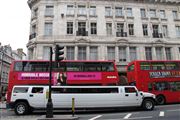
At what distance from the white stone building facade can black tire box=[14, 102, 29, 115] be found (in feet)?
44.7

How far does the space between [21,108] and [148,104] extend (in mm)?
9489

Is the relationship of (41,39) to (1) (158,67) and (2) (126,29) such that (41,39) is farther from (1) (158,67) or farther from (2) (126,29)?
(1) (158,67)

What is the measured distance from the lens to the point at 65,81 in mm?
16062

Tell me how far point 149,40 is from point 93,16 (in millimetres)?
9348

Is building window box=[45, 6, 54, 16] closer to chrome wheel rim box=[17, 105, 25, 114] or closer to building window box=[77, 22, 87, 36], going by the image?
building window box=[77, 22, 87, 36]

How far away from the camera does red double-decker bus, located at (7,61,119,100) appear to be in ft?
52.4

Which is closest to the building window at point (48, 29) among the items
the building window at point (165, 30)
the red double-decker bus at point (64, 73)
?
the red double-decker bus at point (64, 73)

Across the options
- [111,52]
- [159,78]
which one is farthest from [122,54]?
[159,78]

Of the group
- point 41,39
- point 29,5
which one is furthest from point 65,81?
point 29,5

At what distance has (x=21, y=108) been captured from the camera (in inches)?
Result: 543

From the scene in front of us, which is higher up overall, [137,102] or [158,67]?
[158,67]

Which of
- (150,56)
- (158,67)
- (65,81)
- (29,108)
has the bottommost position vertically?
(29,108)

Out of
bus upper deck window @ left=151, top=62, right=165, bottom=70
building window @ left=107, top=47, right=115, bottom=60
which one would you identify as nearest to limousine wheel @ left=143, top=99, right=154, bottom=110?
bus upper deck window @ left=151, top=62, right=165, bottom=70

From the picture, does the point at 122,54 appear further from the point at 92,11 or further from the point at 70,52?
the point at 92,11
